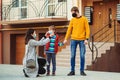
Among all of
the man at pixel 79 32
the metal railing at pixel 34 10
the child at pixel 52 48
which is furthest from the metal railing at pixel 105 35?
the man at pixel 79 32

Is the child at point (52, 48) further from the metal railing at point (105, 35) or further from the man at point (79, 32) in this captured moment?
the metal railing at point (105, 35)

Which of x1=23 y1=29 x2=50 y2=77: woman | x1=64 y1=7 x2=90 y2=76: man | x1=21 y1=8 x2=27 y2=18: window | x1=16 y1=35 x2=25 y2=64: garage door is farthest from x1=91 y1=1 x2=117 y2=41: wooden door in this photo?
x1=23 y1=29 x2=50 y2=77: woman

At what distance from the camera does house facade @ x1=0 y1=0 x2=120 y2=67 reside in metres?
24.3

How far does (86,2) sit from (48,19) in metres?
2.53

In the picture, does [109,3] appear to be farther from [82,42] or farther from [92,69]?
[82,42]

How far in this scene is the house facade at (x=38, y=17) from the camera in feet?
79.9

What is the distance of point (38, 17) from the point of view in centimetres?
2745

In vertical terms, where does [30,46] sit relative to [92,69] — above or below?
above

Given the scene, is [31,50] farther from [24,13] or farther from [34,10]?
[24,13]

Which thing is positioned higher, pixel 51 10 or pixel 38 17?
pixel 51 10

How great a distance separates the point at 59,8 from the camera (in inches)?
1038

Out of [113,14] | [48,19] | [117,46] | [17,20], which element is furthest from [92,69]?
[17,20]

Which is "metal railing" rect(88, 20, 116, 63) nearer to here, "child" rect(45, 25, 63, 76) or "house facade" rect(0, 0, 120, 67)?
"house facade" rect(0, 0, 120, 67)

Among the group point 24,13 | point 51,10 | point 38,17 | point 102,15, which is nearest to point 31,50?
point 102,15
